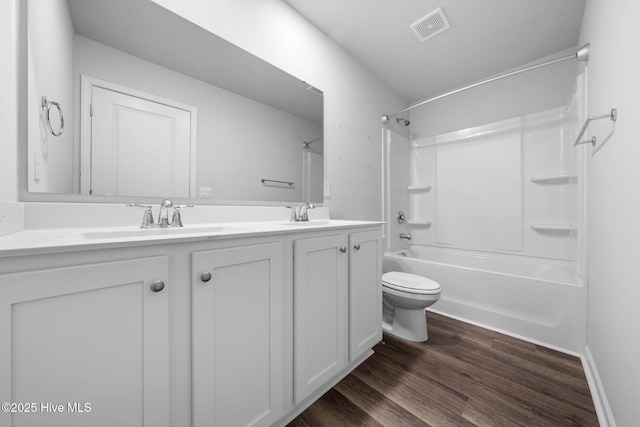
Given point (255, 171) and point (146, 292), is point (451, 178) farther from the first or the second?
point (146, 292)

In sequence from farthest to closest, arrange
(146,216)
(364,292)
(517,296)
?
(517,296) → (364,292) → (146,216)

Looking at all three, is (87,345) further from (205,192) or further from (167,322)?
(205,192)

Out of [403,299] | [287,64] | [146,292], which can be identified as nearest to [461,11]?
[287,64]

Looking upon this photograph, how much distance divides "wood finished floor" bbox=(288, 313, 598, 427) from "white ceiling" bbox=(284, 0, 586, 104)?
2.35 meters

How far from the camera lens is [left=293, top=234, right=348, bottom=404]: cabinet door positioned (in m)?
1.02

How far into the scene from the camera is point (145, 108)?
1.08 m

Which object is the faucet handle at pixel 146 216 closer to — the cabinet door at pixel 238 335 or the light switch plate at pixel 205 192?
the light switch plate at pixel 205 192

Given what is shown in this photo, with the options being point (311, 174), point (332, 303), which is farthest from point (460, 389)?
point (311, 174)

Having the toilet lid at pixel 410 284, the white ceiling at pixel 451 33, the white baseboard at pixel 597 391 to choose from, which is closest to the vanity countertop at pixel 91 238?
the toilet lid at pixel 410 284

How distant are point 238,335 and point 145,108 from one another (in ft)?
3.57

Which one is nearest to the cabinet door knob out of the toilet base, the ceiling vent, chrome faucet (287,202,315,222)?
chrome faucet (287,202,315,222)

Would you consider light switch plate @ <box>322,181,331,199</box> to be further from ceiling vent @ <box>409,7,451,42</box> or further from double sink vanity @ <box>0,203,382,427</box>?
ceiling vent @ <box>409,7,451,42</box>

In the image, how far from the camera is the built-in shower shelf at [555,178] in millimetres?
2013

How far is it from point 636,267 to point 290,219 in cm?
156
